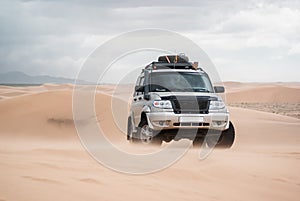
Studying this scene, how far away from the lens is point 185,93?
11273 millimetres

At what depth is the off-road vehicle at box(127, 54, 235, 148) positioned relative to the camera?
1104 centimetres

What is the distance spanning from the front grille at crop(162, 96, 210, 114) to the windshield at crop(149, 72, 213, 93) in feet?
2.44

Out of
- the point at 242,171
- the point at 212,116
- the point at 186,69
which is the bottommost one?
the point at 242,171

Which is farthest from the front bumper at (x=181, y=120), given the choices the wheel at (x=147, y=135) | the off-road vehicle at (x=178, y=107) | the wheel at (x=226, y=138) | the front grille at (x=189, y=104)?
the wheel at (x=226, y=138)

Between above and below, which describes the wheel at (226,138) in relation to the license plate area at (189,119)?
below

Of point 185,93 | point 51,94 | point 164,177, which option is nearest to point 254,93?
point 51,94

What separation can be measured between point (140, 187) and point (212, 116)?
4.93 meters

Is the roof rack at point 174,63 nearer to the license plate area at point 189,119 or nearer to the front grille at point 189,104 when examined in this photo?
the front grille at point 189,104

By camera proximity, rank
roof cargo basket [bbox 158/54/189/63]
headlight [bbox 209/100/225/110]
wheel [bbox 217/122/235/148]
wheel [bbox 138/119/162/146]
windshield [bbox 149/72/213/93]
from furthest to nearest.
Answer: roof cargo basket [bbox 158/54/189/63]
windshield [bbox 149/72/213/93]
wheel [bbox 217/122/235/148]
wheel [bbox 138/119/162/146]
headlight [bbox 209/100/225/110]

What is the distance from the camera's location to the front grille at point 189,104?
36.2 ft

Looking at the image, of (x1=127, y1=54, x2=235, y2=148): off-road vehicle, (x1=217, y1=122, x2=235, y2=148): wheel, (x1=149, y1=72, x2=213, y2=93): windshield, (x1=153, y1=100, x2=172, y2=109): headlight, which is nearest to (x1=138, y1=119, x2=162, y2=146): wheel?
(x1=127, y1=54, x2=235, y2=148): off-road vehicle

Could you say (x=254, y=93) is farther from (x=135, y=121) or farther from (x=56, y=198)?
(x=56, y=198)

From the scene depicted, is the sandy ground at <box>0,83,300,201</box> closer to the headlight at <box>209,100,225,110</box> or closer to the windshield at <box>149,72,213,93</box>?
the headlight at <box>209,100,225,110</box>

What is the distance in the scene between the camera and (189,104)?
11.1 meters
